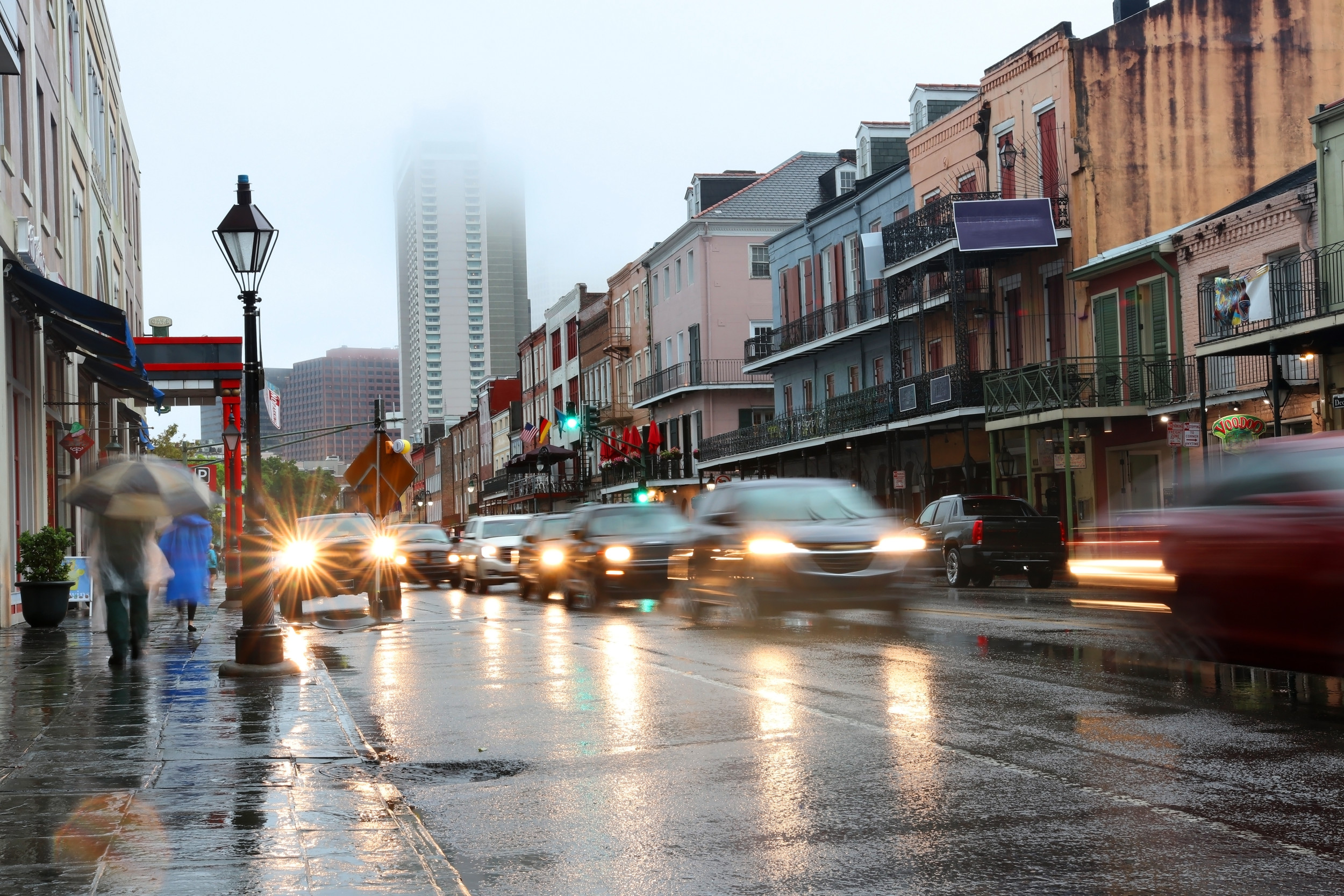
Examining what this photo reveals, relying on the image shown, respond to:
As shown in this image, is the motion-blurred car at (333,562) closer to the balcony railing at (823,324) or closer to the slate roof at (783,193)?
the balcony railing at (823,324)

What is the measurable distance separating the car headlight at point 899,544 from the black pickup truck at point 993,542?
7.64m

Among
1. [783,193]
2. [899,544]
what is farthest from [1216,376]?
[783,193]

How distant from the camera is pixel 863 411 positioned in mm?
40625

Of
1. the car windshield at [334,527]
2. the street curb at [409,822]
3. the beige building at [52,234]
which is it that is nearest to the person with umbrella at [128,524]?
the street curb at [409,822]

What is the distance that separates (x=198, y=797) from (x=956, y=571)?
20142mm

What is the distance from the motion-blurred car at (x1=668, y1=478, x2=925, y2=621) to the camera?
638 inches

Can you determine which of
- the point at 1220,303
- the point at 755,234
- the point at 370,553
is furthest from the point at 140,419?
the point at 1220,303

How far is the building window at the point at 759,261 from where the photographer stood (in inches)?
2314

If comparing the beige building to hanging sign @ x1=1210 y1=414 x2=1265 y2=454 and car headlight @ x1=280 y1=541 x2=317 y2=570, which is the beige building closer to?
car headlight @ x1=280 y1=541 x2=317 y2=570

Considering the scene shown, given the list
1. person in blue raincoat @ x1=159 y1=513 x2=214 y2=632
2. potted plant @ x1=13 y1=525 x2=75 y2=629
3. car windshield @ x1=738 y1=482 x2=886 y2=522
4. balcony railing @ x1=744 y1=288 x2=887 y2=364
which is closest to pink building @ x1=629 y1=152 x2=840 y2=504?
balcony railing @ x1=744 y1=288 x2=887 y2=364

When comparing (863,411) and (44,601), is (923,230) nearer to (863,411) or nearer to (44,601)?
(863,411)

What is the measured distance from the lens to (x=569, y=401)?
262 feet

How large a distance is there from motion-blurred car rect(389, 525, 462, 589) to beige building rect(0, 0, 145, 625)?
7.07 meters

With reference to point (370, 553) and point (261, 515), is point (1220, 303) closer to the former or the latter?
point (370, 553)
